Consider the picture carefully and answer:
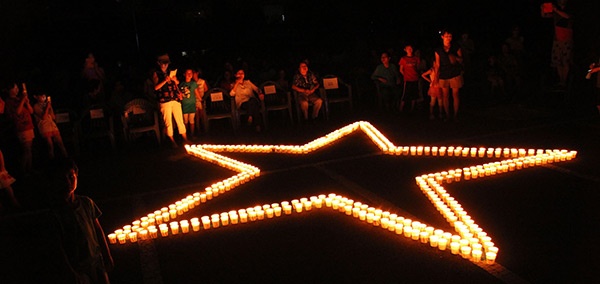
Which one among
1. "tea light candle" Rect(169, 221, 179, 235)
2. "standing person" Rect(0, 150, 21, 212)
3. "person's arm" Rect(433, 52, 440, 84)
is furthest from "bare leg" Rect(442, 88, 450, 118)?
"standing person" Rect(0, 150, 21, 212)

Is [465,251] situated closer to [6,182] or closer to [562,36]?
[6,182]

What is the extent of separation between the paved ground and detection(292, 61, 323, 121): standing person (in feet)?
3.68

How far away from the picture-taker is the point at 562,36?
12.4 meters

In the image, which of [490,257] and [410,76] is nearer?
[490,257]

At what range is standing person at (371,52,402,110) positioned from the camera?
12578 mm

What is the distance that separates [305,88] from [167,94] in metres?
3.12

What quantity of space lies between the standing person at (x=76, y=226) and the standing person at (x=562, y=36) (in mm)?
10770

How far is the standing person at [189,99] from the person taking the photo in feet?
35.3

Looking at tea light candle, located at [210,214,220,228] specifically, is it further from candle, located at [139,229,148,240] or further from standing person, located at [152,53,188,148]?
standing person, located at [152,53,188,148]

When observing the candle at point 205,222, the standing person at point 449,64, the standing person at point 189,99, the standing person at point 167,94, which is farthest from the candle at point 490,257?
the standing person at point 189,99

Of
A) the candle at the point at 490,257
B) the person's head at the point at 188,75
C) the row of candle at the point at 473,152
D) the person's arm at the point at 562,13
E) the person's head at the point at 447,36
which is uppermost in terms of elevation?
the person's arm at the point at 562,13

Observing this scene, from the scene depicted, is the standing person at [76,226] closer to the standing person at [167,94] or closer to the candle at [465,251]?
the candle at [465,251]

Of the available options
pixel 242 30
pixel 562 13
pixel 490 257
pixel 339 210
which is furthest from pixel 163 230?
pixel 242 30

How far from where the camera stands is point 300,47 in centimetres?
2141
